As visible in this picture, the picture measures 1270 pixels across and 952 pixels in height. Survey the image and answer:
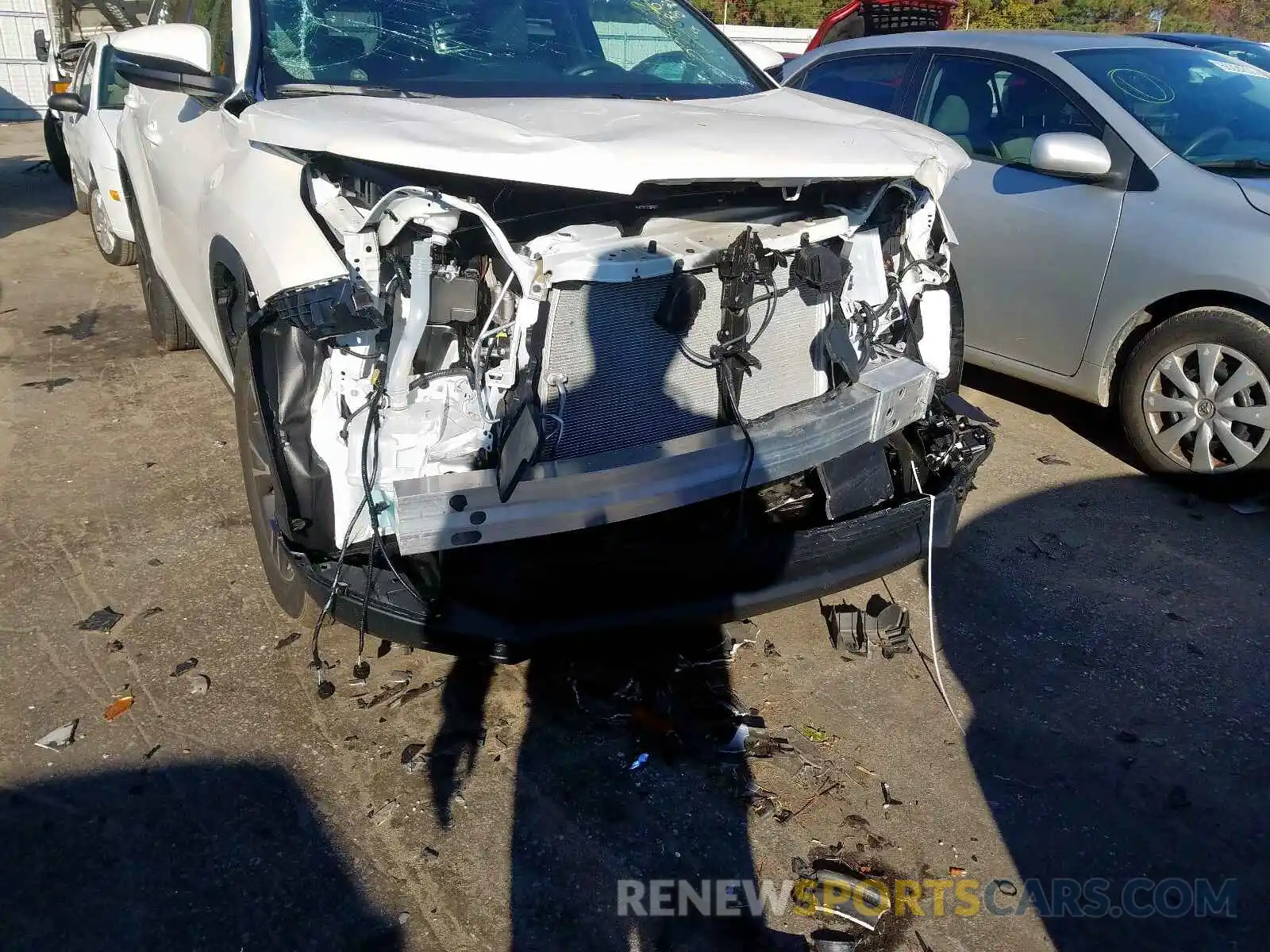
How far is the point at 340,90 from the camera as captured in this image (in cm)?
292

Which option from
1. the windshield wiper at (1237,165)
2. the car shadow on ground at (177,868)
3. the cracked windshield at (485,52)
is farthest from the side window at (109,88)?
the windshield wiper at (1237,165)

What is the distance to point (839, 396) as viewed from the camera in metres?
2.74

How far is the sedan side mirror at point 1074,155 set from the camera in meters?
4.02

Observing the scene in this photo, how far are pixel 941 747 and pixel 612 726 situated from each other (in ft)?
2.95

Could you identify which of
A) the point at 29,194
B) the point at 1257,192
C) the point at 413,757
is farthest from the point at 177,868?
the point at 29,194

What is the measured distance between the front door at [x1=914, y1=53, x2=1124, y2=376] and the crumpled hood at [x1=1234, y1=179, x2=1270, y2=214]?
0.45 m

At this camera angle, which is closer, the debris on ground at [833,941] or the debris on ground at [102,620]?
the debris on ground at [833,941]

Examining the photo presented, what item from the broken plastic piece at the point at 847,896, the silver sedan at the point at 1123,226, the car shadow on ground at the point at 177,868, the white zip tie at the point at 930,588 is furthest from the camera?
the silver sedan at the point at 1123,226

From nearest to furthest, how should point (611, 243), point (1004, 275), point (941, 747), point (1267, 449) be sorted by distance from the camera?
point (611, 243)
point (941, 747)
point (1267, 449)
point (1004, 275)

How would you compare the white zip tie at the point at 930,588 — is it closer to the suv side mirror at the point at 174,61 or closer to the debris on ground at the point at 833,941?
the debris on ground at the point at 833,941

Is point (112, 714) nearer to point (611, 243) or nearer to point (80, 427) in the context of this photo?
point (611, 243)

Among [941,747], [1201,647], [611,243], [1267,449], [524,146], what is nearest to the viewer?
[524,146]

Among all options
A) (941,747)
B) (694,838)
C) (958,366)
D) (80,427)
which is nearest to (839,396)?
(958,366)

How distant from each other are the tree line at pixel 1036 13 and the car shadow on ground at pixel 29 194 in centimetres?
1548
